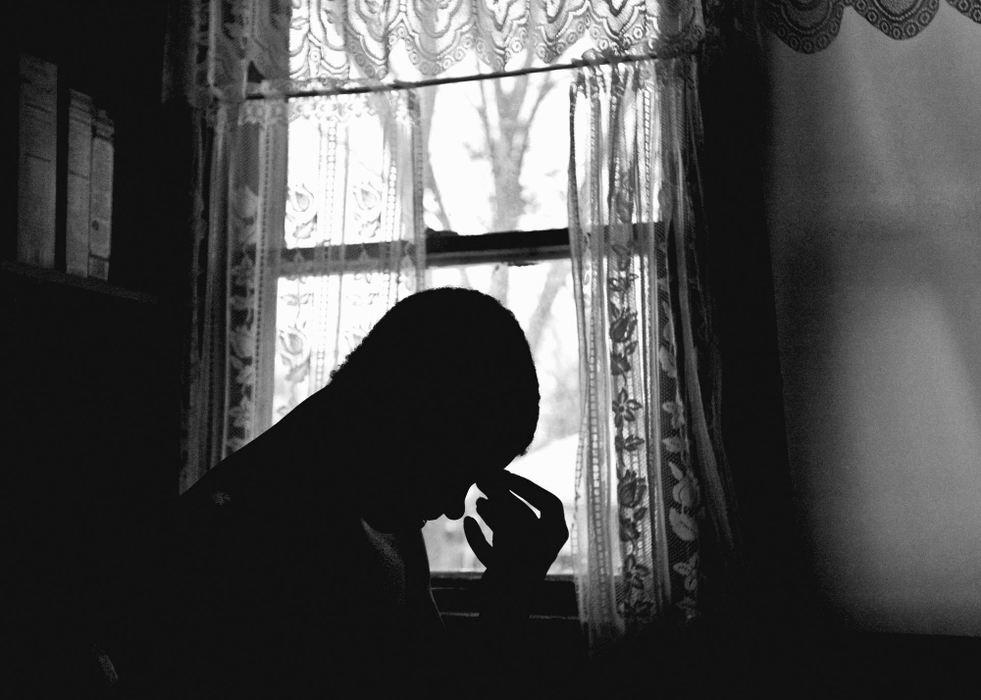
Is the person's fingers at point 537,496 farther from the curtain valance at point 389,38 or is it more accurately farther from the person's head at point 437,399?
the curtain valance at point 389,38

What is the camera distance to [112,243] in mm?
1686

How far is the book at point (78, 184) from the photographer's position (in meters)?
1.42

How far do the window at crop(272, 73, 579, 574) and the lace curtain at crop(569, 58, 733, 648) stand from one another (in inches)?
5.3

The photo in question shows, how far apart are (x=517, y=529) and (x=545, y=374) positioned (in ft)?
1.48

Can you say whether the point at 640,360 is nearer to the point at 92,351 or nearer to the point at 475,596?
the point at 475,596

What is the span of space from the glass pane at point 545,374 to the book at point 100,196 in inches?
22.9

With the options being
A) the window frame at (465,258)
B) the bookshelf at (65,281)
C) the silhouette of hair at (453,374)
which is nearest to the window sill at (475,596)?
the window frame at (465,258)

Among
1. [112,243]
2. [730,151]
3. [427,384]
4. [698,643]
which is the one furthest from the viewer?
[112,243]

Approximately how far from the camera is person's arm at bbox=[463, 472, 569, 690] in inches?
45.2

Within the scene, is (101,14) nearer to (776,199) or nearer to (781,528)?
(776,199)

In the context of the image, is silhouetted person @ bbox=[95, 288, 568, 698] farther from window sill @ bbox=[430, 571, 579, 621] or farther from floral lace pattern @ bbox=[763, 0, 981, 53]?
floral lace pattern @ bbox=[763, 0, 981, 53]

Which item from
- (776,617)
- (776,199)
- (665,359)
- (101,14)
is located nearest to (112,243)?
(101,14)

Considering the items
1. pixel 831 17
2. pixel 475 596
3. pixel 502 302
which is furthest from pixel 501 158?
pixel 475 596

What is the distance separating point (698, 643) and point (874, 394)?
1.67 ft
